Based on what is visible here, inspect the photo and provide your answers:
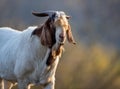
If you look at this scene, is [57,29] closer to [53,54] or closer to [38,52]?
[53,54]

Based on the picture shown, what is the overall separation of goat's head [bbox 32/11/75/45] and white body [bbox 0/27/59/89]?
27 centimetres

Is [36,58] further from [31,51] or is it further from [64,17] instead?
[64,17]

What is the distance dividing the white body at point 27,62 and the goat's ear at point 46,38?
4.6 inches

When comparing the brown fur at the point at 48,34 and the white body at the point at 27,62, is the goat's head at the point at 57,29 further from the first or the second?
the white body at the point at 27,62

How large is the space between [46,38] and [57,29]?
0.39 meters

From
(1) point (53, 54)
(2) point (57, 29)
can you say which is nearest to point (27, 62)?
(1) point (53, 54)

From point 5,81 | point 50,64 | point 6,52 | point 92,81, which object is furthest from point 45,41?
point 92,81

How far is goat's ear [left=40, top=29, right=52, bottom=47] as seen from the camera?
9.82m

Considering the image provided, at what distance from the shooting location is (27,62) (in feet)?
33.8

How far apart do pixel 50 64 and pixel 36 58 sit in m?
0.23

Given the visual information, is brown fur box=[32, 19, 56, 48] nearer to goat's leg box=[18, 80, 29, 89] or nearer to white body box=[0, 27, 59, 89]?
white body box=[0, 27, 59, 89]

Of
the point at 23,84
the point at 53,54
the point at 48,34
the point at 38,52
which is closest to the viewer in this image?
the point at 48,34

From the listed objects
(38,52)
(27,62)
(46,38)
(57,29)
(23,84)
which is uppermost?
(57,29)

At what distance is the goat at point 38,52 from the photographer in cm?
966
